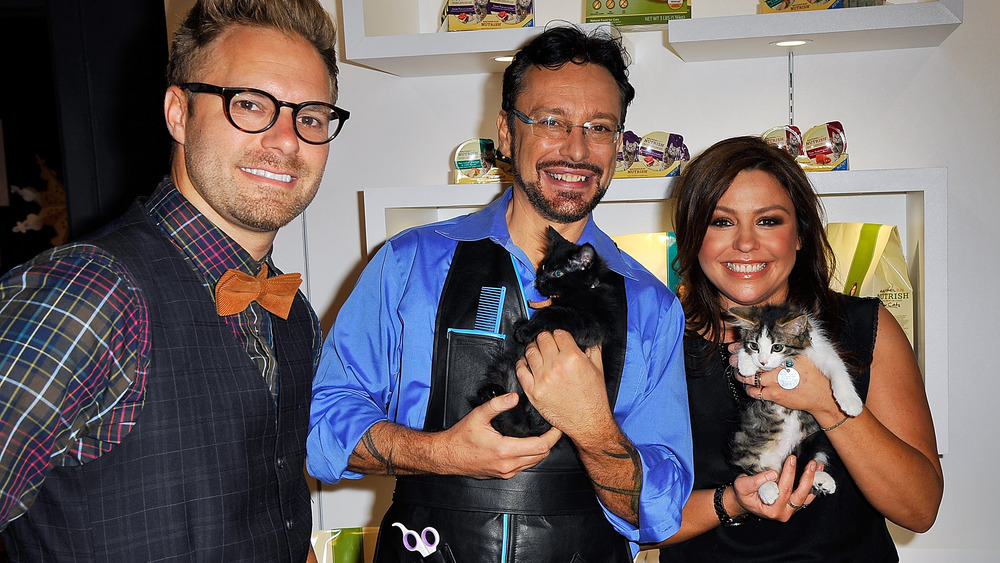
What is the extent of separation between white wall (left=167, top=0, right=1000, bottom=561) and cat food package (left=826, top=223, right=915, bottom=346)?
1.16 feet

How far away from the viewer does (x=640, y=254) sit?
8.14 feet

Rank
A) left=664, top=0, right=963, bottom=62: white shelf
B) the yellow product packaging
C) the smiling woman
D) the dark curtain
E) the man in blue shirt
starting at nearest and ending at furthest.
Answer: the man in blue shirt, the smiling woman, left=664, top=0, right=963, bottom=62: white shelf, the yellow product packaging, the dark curtain

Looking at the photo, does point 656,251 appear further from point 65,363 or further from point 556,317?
point 65,363

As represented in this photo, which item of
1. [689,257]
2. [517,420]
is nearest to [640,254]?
[689,257]

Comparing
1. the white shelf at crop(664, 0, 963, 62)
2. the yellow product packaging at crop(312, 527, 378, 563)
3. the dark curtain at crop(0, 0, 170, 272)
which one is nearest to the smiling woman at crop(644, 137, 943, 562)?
the white shelf at crop(664, 0, 963, 62)

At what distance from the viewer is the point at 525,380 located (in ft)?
4.83

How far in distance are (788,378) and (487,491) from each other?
740mm

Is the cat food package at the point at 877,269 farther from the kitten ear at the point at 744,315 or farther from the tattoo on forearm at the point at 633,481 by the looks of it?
the tattoo on forearm at the point at 633,481

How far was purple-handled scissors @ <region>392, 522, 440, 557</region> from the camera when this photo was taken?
5.09ft

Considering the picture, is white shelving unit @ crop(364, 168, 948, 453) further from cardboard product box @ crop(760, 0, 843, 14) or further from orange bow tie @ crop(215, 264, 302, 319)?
orange bow tie @ crop(215, 264, 302, 319)

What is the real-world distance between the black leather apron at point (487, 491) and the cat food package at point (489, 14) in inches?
39.3

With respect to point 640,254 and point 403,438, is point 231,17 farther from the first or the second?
point 640,254

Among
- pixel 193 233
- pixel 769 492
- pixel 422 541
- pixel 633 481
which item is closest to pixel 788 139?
pixel 769 492

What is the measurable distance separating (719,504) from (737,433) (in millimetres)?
180
